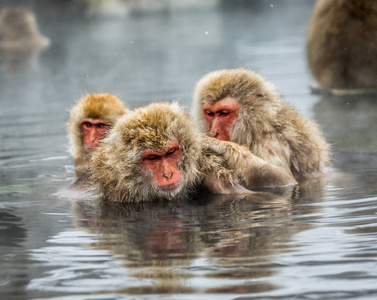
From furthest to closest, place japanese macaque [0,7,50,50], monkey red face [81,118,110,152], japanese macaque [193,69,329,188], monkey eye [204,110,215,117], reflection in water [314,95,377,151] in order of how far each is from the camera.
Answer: japanese macaque [0,7,50,50], reflection in water [314,95,377,151], monkey red face [81,118,110,152], monkey eye [204,110,215,117], japanese macaque [193,69,329,188]

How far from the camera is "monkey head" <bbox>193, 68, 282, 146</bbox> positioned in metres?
6.18

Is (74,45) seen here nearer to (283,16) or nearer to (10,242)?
(283,16)

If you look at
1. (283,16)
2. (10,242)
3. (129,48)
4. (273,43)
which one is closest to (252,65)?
(273,43)

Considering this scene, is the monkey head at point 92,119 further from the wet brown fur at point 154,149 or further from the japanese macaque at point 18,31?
the japanese macaque at point 18,31

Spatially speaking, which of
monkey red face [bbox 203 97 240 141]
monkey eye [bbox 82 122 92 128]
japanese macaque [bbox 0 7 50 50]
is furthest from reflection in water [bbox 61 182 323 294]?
japanese macaque [bbox 0 7 50 50]

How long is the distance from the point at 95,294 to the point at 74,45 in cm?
1696

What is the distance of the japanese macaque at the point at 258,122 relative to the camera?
613 cm

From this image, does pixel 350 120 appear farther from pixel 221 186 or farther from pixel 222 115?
pixel 221 186

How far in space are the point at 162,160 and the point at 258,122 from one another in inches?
45.5

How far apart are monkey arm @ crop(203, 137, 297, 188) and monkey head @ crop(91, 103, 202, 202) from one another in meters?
0.23

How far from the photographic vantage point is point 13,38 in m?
20.7

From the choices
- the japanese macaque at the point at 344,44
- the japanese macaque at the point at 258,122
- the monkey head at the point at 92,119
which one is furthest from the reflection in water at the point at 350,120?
the monkey head at the point at 92,119

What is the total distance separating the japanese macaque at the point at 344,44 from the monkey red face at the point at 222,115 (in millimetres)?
4313

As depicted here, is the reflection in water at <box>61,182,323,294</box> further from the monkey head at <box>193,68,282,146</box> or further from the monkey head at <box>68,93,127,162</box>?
the monkey head at <box>68,93,127,162</box>
